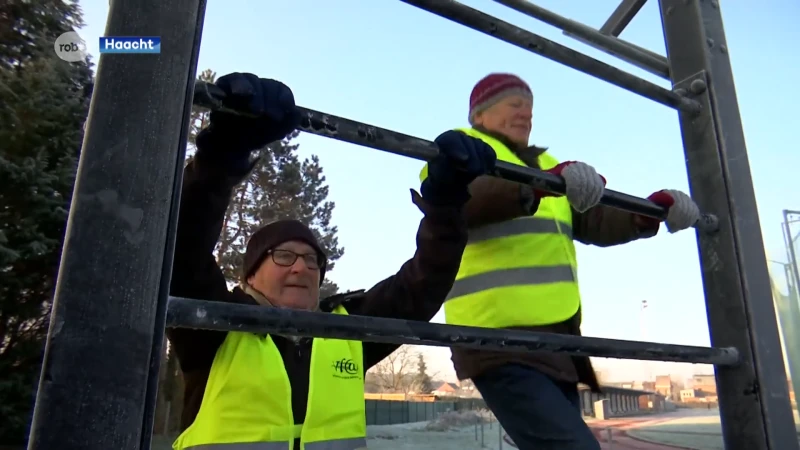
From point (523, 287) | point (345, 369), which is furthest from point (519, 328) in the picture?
point (345, 369)

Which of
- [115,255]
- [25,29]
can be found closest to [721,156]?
[115,255]

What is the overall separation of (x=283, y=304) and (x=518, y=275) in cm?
54

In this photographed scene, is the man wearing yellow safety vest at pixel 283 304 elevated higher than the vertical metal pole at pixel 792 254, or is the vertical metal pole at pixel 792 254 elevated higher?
the vertical metal pole at pixel 792 254

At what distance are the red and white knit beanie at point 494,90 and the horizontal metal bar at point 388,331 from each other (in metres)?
0.89

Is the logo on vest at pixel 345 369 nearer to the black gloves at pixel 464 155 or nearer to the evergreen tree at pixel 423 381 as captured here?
the black gloves at pixel 464 155

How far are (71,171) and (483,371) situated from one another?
9.90m

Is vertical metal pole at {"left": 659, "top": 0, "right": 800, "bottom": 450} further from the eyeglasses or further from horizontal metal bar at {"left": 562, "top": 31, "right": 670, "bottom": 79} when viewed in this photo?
the eyeglasses

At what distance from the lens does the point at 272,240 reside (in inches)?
59.5

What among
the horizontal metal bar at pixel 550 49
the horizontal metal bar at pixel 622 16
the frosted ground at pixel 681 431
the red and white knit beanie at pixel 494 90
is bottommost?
the frosted ground at pixel 681 431

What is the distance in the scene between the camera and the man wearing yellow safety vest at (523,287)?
1273 mm

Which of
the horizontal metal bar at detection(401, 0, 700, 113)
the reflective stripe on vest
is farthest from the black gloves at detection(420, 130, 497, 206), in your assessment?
the reflective stripe on vest

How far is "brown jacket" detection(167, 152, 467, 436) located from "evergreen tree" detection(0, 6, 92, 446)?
342 inches

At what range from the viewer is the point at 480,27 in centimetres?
97

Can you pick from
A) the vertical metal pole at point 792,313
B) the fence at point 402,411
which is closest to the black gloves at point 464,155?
the vertical metal pole at point 792,313
